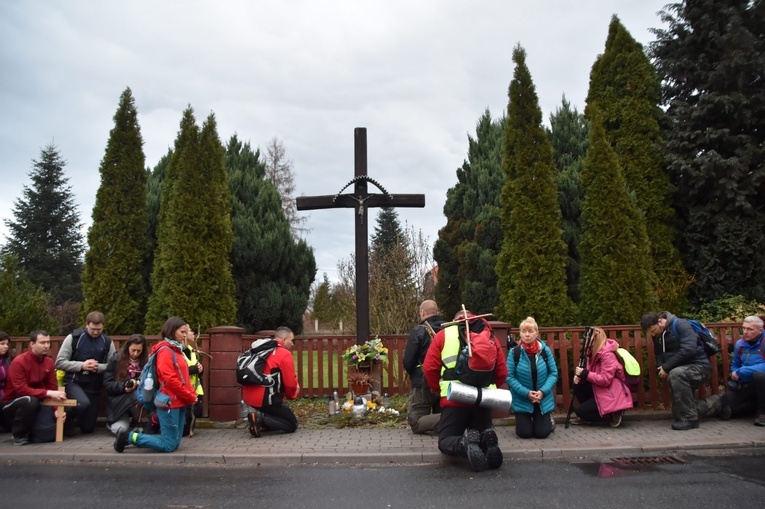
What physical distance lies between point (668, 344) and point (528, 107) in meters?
5.55

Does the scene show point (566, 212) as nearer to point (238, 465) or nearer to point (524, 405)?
point (524, 405)

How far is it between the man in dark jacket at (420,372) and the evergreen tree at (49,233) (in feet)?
114

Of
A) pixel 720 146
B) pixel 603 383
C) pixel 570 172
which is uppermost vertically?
pixel 720 146

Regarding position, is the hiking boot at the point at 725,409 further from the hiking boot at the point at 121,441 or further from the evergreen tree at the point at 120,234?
the evergreen tree at the point at 120,234

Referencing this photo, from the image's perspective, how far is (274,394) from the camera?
7.59 m

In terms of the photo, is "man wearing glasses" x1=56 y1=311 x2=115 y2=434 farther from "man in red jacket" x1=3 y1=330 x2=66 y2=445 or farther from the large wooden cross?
the large wooden cross

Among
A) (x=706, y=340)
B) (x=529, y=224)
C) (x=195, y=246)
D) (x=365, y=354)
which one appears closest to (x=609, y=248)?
(x=529, y=224)

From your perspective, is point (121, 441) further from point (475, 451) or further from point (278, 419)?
point (475, 451)

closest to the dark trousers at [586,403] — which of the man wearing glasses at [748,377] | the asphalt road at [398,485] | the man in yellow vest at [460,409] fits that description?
the asphalt road at [398,485]

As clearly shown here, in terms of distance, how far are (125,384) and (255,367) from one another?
1.69 metres

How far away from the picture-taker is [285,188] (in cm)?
3466

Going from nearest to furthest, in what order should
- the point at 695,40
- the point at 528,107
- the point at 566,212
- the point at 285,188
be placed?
the point at 528,107
the point at 566,212
the point at 695,40
the point at 285,188

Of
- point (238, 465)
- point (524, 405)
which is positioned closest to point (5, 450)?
point (238, 465)

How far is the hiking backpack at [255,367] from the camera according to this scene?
24.3ft
